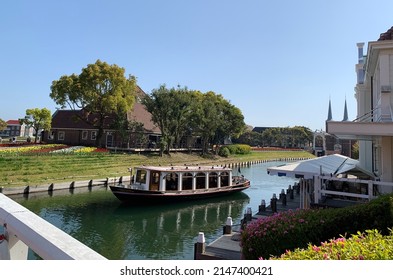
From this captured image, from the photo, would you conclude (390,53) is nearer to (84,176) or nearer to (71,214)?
(71,214)

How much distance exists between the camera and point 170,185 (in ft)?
68.6

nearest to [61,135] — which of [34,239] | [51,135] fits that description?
[51,135]

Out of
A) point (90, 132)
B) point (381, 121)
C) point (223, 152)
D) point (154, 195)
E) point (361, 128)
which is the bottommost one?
point (154, 195)

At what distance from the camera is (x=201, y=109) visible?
47.5 m

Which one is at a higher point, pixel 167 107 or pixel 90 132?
pixel 167 107

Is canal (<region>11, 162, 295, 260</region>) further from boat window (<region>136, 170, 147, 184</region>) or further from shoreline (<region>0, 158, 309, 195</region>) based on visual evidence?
boat window (<region>136, 170, 147, 184</region>)

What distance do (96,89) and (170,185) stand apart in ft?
76.8

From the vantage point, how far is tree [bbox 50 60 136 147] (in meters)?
38.2

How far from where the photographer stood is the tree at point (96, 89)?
38156 millimetres

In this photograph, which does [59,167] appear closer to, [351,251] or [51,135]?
[51,135]

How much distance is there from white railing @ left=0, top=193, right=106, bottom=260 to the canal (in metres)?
8.10

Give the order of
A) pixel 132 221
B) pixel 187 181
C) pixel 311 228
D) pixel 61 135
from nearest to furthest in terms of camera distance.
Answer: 1. pixel 311 228
2. pixel 132 221
3. pixel 187 181
4. pixel 61 135

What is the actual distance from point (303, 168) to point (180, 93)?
3124 centimetres

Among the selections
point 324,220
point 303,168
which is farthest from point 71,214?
point 324,220
